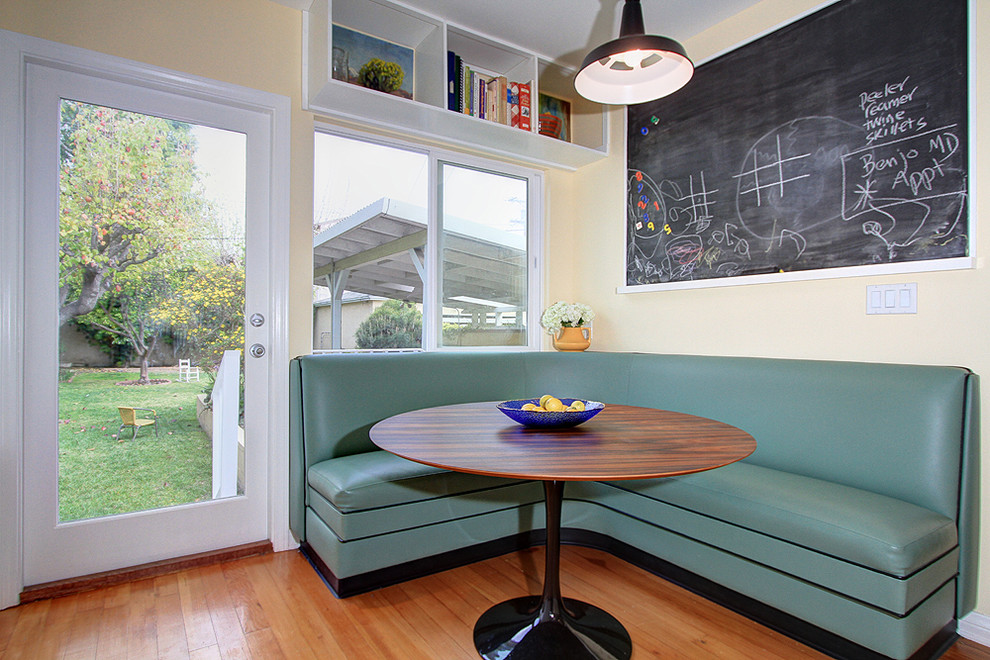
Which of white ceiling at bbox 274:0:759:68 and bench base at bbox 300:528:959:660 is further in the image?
white ceiling at bbox 274:0:759:68

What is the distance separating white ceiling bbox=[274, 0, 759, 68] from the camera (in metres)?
2.42

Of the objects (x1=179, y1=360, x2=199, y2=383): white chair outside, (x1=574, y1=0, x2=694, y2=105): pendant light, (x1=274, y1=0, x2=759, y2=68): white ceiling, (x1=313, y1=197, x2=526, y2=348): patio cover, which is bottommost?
(x1=179, y1=360, x2=199, y2=383): white chair outside

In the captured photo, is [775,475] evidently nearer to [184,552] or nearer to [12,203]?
[184,552]

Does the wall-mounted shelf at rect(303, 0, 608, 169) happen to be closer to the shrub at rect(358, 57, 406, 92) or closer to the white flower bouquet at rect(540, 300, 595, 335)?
the shrub at rect(358, 57, 406, 92)

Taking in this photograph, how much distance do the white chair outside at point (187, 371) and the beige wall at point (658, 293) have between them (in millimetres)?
423

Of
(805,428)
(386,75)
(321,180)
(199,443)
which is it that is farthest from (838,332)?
(199,443)

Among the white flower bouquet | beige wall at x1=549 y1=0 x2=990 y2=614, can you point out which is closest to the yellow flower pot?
the white flower bouquet

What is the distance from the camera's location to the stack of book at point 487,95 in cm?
255

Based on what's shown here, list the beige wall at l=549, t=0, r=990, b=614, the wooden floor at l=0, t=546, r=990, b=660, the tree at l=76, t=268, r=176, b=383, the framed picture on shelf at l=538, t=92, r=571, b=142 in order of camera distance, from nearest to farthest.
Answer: the wooden floor at l=0, t=546, r=990, b=660 < the beige wall at l=549, t=0, r=990, b=614 < the tree at l=76, t=268, r=176, b=383 < the framed picture on shelf at l=538, t=92, r=571, b=142

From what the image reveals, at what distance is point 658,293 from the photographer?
9.34 ft

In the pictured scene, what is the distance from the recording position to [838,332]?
2.09 meters

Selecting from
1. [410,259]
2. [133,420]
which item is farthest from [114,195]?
[410,259]

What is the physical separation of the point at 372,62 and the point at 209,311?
1.35m

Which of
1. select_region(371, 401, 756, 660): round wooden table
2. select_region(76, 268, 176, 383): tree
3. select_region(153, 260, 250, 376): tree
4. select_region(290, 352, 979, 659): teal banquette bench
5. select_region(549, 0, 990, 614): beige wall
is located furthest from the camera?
select_region(153, 260, 250, 376): tree
